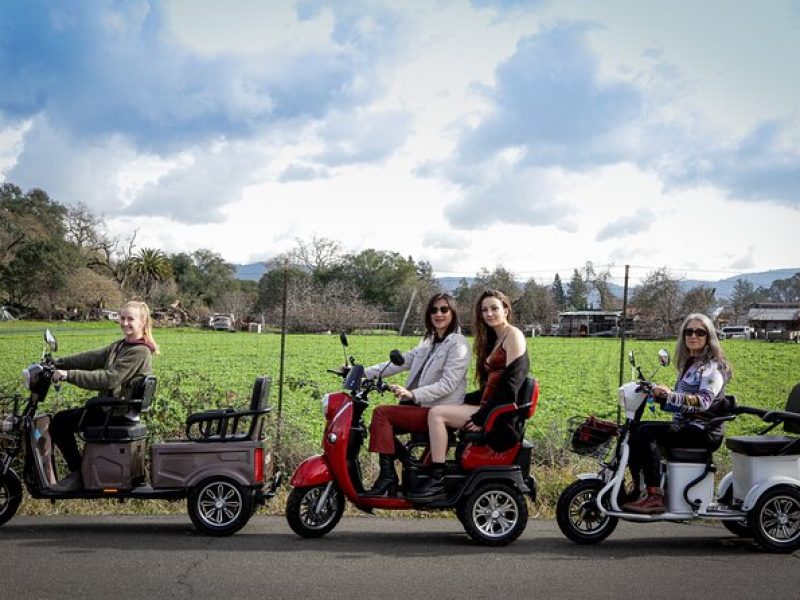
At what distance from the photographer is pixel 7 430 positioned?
689cm

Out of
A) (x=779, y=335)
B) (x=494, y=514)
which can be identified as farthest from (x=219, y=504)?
(x=779, y=335)

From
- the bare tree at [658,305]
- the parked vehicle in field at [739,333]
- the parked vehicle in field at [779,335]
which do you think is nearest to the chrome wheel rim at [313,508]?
the bare tree at [658,305]

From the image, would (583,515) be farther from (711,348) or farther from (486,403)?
(711,348)

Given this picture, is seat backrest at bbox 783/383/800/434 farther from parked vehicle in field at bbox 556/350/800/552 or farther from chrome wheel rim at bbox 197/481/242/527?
chrome wheel rim at bbox 197/481/242/527

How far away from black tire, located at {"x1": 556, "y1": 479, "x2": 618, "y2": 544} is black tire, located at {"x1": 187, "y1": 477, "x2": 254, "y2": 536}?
7.71 ft

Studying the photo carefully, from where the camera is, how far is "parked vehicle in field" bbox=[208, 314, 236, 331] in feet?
62.7

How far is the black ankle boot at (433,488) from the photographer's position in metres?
A: 6.48

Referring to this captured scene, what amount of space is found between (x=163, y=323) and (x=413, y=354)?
35.2 ft

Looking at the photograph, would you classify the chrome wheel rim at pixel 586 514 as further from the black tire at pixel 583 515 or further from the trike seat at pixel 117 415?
the trike seat at pixel 117 415

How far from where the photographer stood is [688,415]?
645cm

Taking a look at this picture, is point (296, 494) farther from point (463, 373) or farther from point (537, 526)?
point (537, 526)

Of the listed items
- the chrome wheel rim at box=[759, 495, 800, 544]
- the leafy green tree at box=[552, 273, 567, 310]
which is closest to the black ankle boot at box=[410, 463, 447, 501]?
the chrome wheel rim at box=[759, 495, 800, 544]

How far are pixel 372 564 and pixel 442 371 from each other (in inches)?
61.5

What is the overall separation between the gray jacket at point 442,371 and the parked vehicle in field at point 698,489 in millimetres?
998
